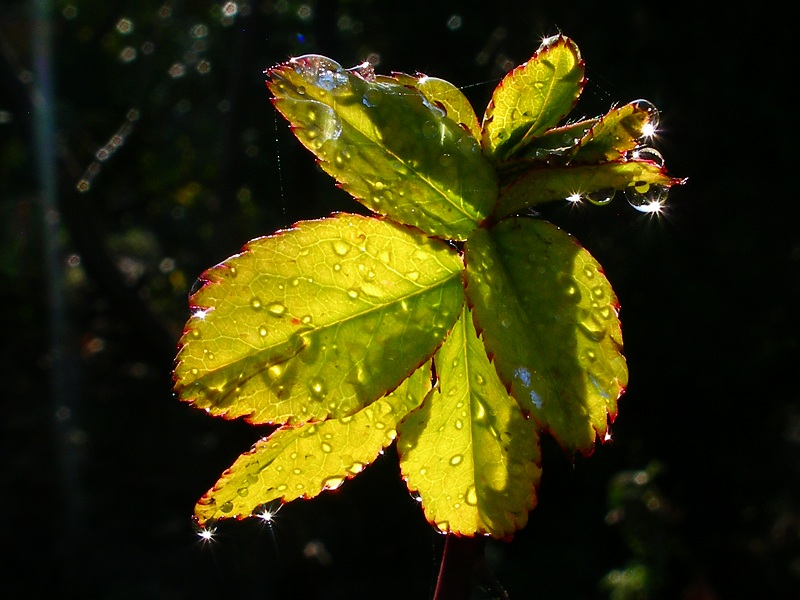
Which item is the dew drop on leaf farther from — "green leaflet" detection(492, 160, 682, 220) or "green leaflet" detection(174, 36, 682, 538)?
"green leaflet" detection(492, 160, 682, 220)

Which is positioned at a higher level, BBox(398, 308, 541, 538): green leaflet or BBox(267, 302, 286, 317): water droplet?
BBox(267, 302, 286, 317): water droplet

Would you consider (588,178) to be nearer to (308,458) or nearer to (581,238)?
(308,458)

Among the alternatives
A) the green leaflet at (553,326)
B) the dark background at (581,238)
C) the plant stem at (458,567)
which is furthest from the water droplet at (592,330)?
the dark background at (581,238)

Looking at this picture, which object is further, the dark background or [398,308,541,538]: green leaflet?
the dark background

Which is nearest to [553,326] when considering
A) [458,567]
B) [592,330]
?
[592,330]

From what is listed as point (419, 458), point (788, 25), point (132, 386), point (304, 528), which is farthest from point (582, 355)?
point (132, 386)

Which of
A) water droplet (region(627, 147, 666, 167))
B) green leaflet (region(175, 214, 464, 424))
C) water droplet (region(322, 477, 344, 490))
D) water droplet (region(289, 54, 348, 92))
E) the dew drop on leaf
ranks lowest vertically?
water droplet (region(322, 477, 344, 490))

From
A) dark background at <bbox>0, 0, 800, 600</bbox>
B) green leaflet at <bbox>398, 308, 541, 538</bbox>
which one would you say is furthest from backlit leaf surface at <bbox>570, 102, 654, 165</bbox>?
dark background at <bbox>0, 0, 800, 600</bbox>

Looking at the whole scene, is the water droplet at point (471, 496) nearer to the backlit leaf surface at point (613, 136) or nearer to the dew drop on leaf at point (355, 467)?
the dew drop on leaf at point (355, 467)
